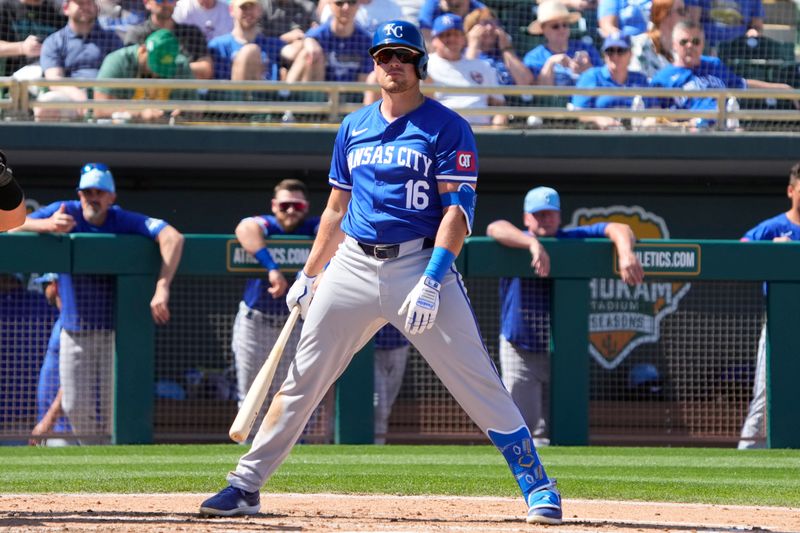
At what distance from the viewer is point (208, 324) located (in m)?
7.70

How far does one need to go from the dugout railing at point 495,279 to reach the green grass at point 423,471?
0.87 feet

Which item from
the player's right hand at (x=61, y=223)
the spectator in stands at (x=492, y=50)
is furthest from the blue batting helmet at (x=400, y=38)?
the spectator in stands at (x=492, y=50)

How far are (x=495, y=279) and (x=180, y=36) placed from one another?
3654 millimetres

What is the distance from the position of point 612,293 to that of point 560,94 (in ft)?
6.50

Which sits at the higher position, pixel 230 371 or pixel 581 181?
pixel 581 181

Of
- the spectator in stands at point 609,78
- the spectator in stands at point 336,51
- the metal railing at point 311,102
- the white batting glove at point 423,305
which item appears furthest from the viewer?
the spectator in stands at point 609,78

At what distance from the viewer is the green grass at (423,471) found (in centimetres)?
536

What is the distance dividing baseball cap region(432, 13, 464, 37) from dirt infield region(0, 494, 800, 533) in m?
5.41

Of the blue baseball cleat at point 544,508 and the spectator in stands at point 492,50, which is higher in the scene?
the spectator in stands at point 492,50

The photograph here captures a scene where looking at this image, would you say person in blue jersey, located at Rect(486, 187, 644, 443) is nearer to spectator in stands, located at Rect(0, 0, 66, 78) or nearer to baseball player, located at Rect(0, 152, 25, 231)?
baseball player, located at Rect(0, 152, 25, 231)

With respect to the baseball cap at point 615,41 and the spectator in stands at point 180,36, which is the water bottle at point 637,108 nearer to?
the baseball cap at point 615,41

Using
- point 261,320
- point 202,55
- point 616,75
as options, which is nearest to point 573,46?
point 616,75

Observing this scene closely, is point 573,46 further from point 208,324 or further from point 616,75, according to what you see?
point 208,324

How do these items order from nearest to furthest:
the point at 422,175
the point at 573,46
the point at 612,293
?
1. the point at 422,175
2. the point at 612,293
3. the point at 573,46
